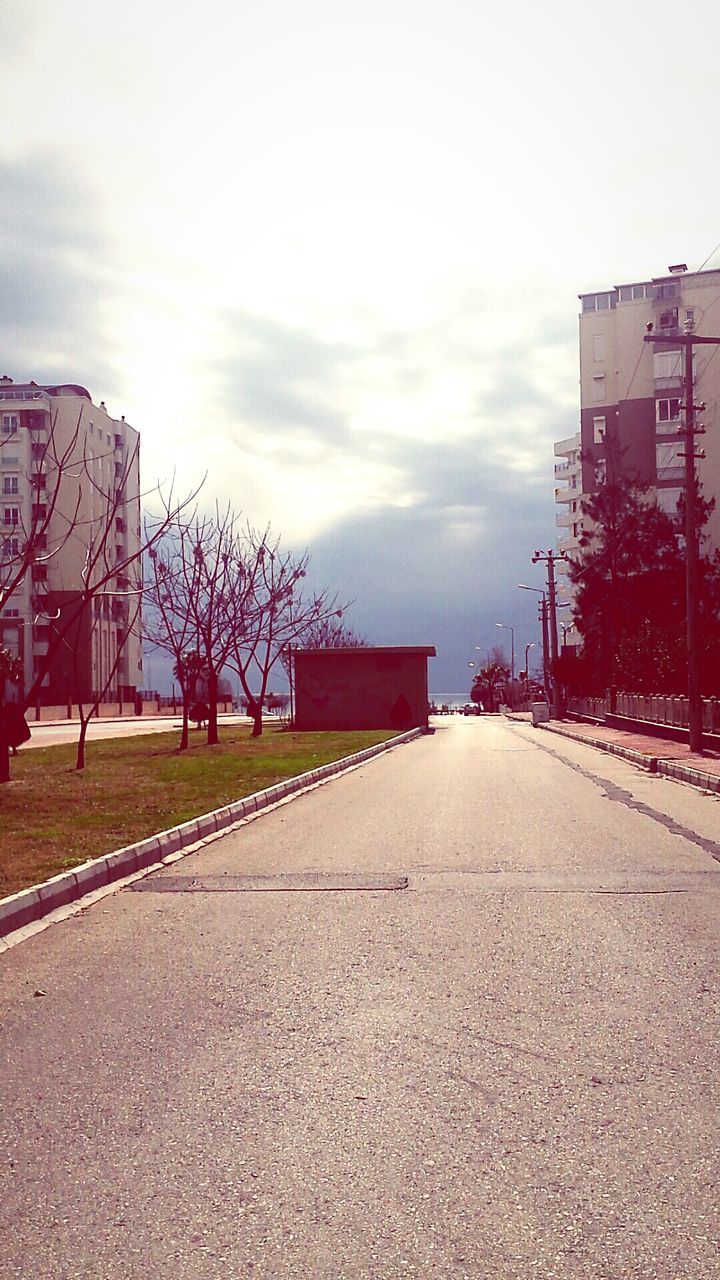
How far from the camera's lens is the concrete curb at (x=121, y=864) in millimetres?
8828

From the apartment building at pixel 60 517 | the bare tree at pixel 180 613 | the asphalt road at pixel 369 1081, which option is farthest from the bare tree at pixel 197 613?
the apartment building at pixel 60 517

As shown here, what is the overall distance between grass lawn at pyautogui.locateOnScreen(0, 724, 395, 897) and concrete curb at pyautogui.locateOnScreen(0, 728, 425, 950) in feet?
0.65

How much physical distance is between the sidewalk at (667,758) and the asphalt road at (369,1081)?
1160 centimetres

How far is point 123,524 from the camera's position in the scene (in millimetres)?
109250

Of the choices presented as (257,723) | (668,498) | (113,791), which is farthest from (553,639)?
(113,791)

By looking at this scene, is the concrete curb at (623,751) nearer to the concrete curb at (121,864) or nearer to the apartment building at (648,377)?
the concrete curb at (121,864)

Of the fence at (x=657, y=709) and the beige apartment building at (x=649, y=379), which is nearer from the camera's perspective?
the fence at (x=657, y=709)

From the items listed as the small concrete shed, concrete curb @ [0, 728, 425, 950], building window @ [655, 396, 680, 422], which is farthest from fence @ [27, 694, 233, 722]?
concrete curb @ [0, 728, 425, 950]

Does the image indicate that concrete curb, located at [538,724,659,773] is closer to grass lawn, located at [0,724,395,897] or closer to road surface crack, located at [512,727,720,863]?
road surface crack, located at [512,727,720,863]

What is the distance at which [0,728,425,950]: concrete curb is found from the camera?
8828 millimetres

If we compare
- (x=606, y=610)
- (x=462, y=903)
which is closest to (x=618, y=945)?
(x=462, y=903)

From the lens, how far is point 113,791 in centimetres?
1917

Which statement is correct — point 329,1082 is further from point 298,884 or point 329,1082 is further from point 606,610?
point 606,610

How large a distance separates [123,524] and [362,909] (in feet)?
338
